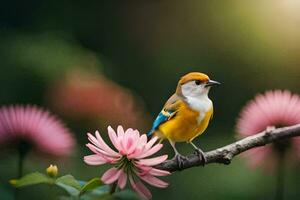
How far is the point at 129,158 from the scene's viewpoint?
14.9 inches

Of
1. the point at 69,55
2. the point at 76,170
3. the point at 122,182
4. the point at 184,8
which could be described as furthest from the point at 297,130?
the point at 184,8

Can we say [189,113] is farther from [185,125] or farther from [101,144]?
[101,144]

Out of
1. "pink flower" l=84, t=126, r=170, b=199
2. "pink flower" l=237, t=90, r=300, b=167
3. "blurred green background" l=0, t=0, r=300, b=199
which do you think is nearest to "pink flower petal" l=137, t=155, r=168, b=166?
"pink flower" l=84, t=126, r=170, b=199

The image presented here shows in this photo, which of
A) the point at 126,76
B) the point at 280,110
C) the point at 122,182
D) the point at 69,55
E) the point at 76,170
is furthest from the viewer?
the point at 126,76

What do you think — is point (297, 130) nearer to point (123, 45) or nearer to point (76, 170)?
point (76, 170)

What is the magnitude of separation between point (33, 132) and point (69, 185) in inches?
3.1

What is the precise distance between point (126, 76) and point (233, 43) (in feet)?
0.55

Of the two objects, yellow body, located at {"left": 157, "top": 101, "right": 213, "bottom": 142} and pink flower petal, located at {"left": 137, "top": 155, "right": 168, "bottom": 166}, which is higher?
yellow body, located at {"left": 157, "top": 101, "right": 213, "bottom": 142}

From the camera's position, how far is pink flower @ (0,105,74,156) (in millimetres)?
434

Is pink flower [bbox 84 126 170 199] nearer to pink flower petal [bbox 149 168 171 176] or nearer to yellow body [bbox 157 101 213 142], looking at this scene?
pink flower petal [bbox 149 168 171 176]

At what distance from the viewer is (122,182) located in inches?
14.4

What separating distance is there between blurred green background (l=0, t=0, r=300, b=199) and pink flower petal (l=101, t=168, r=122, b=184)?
1.32ft

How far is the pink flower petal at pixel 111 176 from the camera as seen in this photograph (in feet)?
1.18

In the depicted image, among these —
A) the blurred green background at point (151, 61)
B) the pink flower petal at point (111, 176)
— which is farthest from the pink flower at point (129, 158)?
the blurred green background at point (151, 61)
